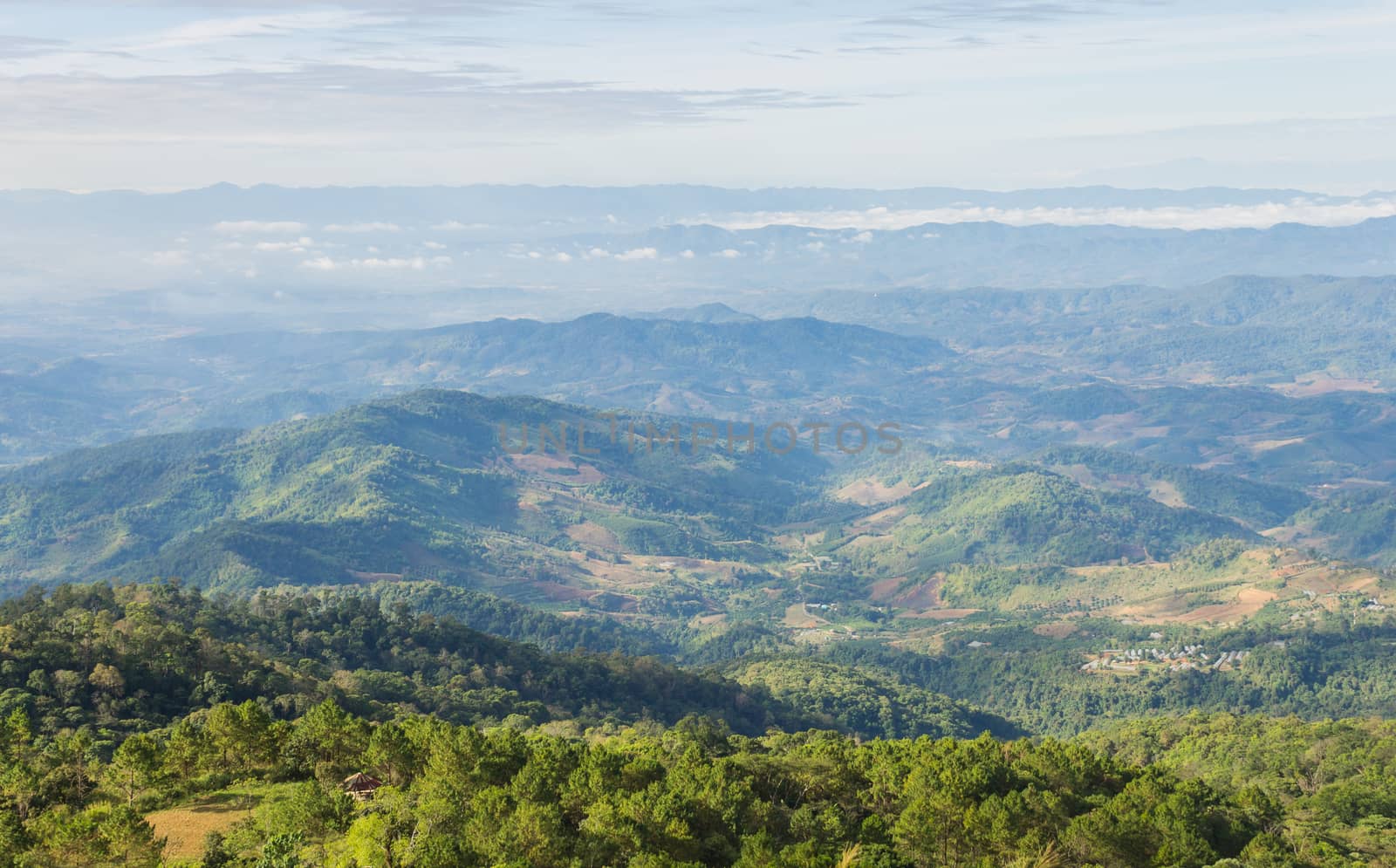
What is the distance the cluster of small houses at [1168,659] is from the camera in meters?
176

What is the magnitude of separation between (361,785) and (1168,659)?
152324 millimetres

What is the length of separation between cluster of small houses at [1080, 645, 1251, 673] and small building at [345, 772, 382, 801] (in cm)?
14151

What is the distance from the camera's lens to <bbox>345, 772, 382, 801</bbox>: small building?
5878cm

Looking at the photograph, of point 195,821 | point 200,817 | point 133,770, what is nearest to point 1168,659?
point 200,817

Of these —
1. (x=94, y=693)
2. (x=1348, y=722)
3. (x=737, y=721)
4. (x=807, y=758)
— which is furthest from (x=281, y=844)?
(x=1348, y=722)

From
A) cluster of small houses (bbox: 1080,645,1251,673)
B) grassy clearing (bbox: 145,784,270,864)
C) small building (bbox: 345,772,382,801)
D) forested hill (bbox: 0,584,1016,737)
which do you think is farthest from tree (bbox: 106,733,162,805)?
cluster of small houses (bbox: 1080,645,1251,673)

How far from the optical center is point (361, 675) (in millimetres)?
108938

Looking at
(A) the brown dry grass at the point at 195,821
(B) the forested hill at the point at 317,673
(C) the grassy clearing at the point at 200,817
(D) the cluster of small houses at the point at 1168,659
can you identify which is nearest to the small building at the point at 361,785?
(C) the grassy clearing at the point at 200,817

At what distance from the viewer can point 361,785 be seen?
59.8 metres

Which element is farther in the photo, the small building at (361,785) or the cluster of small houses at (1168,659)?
the cluster of small houses at (1168,659)

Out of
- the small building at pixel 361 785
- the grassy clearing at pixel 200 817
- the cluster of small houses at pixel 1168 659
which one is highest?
the small building at pixel 361 785

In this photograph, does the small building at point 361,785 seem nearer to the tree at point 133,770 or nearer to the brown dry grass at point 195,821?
the brown dry grass at point 195,821

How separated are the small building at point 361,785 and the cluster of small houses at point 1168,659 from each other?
142m

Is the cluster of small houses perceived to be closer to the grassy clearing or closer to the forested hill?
the forested hill
